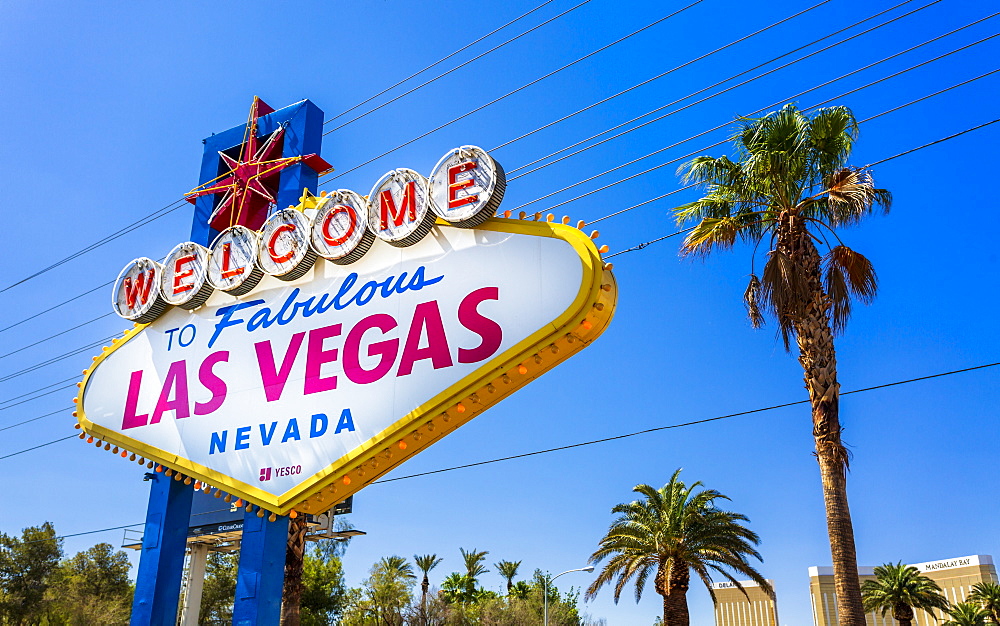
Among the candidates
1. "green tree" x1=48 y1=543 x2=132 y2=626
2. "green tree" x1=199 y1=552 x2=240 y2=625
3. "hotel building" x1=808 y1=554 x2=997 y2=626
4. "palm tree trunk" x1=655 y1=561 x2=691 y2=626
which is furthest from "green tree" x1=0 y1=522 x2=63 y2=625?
"hotel building" x1=808 y1=554 x2=997 y2=626

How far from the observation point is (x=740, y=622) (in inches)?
3930

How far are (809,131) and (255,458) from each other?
41.3ft

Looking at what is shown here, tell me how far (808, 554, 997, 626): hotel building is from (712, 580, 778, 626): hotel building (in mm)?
10656

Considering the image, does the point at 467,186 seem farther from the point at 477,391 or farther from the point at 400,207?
the point at 477,391

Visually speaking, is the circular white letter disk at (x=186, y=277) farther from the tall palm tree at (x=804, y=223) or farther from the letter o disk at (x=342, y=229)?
the tall palm tree at (x=804, y=223)

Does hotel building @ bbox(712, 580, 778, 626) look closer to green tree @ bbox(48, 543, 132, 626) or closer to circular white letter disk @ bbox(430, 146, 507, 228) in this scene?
green tree @ bbox(48, 543, 132, 626)

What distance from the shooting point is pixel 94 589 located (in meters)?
56.3

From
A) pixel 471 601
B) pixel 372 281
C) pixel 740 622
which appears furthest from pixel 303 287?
pixel 740 622

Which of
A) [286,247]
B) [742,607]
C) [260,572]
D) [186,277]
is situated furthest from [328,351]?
[742,607]

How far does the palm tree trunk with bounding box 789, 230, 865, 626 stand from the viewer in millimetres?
15172

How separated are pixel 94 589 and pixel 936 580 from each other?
71.9m

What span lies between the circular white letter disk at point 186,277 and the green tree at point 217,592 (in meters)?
41.3

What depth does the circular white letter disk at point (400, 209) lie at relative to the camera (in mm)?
12852

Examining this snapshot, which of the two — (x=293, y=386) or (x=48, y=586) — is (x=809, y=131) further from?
(x=48, y=586)
